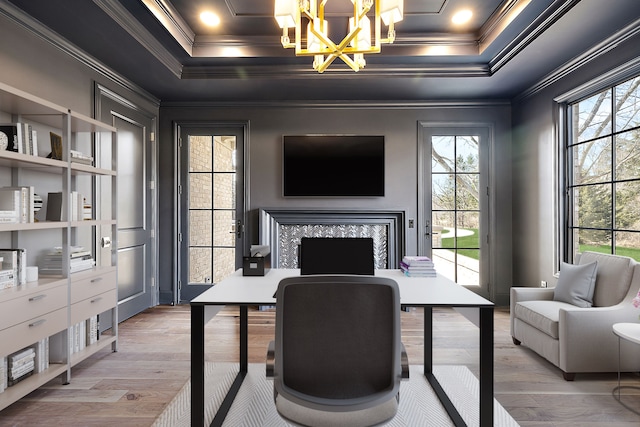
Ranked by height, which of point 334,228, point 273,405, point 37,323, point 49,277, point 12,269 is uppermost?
point 334,228

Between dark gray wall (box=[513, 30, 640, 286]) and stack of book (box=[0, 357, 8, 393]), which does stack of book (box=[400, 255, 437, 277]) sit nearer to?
dark gray wall (box=[513, 30, 640, 286])

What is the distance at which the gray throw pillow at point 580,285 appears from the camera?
2705 millimetres

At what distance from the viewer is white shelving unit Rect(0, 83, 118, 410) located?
77.5 inches

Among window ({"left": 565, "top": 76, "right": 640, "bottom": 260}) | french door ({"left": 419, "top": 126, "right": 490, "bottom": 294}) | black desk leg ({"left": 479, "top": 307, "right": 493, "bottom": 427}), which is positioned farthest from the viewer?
french door ({"left": 419, "top": 126, "right": 490, "bottom": 294})

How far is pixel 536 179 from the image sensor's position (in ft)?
12.6

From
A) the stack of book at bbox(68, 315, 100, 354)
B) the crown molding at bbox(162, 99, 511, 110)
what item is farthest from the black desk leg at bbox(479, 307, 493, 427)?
the crown molding at bbox(162, 99, 511, 110)

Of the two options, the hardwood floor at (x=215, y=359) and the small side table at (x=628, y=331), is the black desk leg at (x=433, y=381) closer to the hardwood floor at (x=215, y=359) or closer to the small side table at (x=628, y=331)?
the hardwood floor at (x=215, y=359)

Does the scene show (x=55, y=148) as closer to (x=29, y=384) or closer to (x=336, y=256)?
(x=29, y=384)

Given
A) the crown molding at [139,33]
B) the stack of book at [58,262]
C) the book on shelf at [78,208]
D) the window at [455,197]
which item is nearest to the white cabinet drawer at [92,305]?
the stack of book at [58,262]

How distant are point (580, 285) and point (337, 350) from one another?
2.44 m

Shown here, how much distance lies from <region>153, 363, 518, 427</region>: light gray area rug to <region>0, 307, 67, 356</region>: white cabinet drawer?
0.87m

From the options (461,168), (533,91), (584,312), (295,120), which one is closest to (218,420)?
(584,312)

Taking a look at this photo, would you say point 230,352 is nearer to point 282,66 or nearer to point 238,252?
point 238,252

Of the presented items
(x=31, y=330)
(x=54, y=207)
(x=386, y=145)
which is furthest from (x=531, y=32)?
(x=31, y=330)
